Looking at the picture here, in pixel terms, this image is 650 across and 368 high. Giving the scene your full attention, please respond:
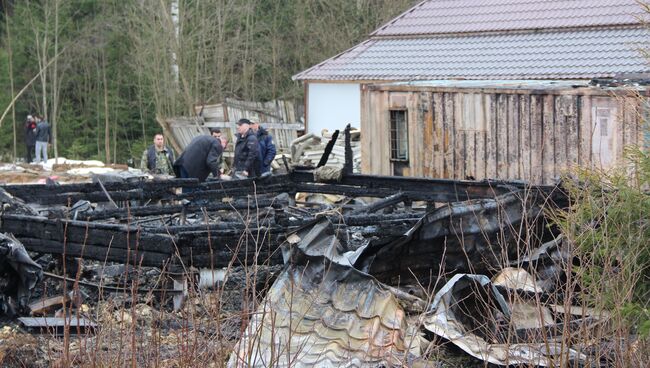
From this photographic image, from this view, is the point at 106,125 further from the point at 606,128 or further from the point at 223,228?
the point at 223,228

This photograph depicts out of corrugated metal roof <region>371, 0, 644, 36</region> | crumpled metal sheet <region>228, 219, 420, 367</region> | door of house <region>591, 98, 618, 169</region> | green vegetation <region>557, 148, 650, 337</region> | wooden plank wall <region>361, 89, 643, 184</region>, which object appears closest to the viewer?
green vegetation <region>557, 148, 650, 337</region>

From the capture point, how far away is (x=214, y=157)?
14.9 metres

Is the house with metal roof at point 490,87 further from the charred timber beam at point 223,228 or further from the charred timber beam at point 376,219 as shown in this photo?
the charred timber beam at point 223,228

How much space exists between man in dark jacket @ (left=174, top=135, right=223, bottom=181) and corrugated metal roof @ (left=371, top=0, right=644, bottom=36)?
35.6 feet

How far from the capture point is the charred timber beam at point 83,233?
9055mm

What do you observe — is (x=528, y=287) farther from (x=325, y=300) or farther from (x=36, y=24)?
(x=36, y=24)

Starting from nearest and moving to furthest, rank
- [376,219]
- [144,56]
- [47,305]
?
[47,305] → [376,219] → [144,56]

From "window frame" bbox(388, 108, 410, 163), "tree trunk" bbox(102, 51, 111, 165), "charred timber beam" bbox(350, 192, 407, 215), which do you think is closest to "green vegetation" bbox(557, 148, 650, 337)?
"charred timber beam" bbox(350, 192, 407, 215)

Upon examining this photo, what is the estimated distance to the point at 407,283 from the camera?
8.94m

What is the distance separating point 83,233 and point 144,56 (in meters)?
27.4

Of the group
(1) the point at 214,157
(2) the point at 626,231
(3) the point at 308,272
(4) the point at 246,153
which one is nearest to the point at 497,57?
(4) the point at 246,153

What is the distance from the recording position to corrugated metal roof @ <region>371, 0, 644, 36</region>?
22828 mm

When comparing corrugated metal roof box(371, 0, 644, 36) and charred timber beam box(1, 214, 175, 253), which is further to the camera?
corrugated metal roof box(371, 0, 644, 36)

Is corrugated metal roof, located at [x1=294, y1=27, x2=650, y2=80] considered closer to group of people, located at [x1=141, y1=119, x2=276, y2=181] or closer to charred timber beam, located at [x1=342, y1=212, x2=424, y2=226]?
group of people, located at [x1=141, y1=119, x2=276, y2=181]
